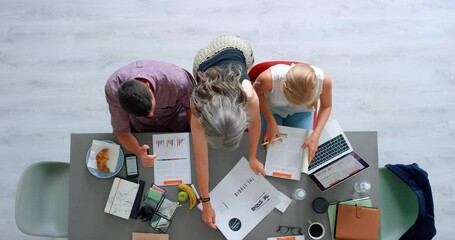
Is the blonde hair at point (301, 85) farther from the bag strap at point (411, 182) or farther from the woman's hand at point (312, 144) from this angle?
the bag strap at point (411, 182)

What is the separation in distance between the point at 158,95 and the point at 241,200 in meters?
0.63

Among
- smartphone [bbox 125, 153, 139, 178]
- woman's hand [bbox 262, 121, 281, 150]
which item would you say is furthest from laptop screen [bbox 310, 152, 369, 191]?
smartphone [bbox 125, 153, 139, 178]

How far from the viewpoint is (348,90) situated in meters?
2.57

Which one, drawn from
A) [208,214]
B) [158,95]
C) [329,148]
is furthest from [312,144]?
[158,95]

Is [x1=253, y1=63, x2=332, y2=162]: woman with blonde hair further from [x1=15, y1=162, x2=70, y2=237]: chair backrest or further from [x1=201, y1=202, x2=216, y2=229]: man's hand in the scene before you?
[x1=15, y1=162, x2=70, y2=237]: chair backrest

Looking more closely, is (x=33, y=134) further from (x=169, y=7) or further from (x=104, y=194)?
(x=169, y=7)

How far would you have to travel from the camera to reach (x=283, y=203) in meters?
1.76

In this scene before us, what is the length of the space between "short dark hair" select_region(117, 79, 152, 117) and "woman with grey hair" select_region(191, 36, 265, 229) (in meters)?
0.18

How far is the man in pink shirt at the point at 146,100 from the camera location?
139 centimetres

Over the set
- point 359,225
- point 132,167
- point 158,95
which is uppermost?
point 158,95

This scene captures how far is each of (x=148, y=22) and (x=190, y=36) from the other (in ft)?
1.04

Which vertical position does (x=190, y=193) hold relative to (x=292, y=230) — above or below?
above

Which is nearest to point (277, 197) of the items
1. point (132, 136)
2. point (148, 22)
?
point (132, 136)

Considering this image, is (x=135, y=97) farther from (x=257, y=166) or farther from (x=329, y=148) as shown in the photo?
(x=329, y=148)
